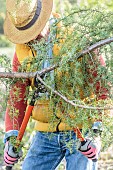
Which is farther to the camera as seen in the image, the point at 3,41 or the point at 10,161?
the point at 3,41

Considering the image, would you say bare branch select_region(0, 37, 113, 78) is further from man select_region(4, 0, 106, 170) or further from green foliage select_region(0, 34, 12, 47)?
green foliage select_region(0, 34, 12, 47)

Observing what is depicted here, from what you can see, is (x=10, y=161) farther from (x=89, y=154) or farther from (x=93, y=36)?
(x=93, y=36)

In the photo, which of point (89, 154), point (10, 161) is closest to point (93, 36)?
point (89, 154)

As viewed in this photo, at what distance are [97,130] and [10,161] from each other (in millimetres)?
790

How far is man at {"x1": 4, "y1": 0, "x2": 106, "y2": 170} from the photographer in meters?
3.42

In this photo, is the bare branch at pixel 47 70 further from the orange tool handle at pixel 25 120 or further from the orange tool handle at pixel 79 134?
the orange tool handle at pixel 79 134

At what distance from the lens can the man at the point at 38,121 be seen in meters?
3.42

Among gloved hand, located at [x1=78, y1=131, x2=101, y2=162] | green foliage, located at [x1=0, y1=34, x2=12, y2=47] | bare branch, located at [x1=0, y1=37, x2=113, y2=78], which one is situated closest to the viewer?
bare branch, located at [x1=0, y1=37, x2=113, y2=78]

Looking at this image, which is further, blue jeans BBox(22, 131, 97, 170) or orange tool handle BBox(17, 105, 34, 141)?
blue jeans BBox(22, 131, 97, 170)

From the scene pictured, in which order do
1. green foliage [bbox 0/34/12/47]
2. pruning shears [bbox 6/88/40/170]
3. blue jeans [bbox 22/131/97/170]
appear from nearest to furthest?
pruning shears [bbox 6/88/40/170]
blue jeans [bbox 22/131/97/170]
green foliage [bbox 0/34/12/47]

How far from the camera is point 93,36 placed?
2965 millimetres

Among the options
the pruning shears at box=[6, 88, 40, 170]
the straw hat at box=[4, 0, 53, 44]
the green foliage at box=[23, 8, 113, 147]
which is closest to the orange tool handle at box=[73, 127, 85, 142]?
the green foliage at box=[23, 8, 113, 147]

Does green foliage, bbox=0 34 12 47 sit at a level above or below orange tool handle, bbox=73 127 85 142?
above

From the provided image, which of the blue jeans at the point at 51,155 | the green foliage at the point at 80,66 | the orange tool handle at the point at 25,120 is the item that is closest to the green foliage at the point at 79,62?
the green foliage at the point at 80,66
